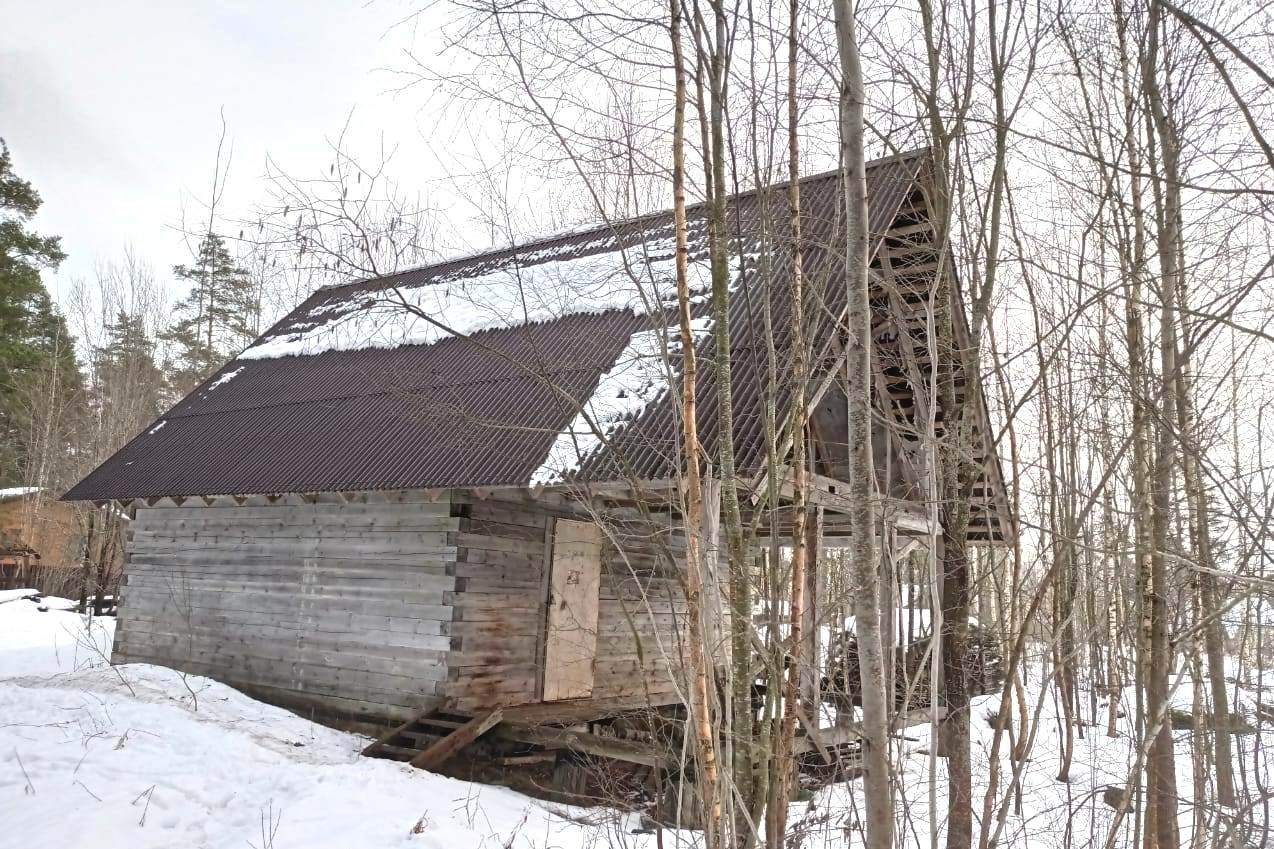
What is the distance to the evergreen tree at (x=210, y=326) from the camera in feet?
105

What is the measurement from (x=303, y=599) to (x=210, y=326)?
81.8ft

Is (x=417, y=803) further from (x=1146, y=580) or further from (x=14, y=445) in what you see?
(x=14, y=445)

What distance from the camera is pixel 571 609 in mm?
10828

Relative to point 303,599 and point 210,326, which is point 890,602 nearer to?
point 303,599

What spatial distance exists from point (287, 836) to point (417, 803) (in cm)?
130

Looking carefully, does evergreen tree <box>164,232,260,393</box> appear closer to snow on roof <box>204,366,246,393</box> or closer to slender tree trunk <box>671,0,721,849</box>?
snow on roof <box>204,366,246,393</box>

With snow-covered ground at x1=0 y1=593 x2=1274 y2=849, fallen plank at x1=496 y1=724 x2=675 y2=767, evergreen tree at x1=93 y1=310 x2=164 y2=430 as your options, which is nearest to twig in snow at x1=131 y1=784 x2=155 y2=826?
snow-covered ground at x1=0 y1=593 x2=1274 y2=849

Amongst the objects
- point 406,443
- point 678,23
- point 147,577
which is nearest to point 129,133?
point 147,577

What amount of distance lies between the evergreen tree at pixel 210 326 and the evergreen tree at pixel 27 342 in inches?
147

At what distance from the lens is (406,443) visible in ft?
33.8

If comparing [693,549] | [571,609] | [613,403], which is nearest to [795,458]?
[693,549]

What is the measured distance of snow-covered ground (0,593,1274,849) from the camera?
6.00 m

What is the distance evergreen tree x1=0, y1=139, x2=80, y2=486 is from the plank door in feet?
83.9

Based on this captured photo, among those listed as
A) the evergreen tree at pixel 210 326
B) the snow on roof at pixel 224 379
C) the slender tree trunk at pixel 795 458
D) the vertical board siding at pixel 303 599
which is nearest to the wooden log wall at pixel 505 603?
the vertical board siding at pixel 303 599
